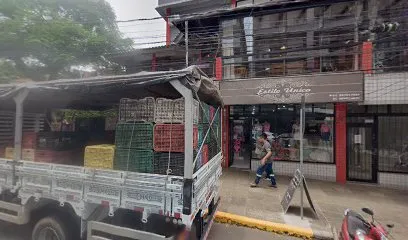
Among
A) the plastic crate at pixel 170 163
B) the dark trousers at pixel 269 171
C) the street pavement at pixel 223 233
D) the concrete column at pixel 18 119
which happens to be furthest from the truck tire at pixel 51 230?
the dark trousers at pixel 269 171

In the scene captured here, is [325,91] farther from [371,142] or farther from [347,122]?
[371,142]

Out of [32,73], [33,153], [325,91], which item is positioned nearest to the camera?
[33,153]

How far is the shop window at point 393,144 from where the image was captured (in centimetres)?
877

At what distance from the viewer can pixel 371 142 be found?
920 centimetres

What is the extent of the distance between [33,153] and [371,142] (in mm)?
10654

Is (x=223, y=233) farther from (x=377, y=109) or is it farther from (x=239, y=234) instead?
(x=377, y=109)

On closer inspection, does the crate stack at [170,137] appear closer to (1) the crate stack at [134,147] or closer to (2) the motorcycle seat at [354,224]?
(1) the crate stack at [134,147]

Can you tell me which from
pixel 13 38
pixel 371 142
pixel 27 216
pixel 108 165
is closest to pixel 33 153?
pixel 27 216

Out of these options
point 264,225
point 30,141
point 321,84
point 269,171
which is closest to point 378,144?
point 321,84

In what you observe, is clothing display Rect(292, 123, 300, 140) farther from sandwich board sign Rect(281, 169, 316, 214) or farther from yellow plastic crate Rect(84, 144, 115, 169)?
yellow plastic crate Rect(84, 144, 115, 169)

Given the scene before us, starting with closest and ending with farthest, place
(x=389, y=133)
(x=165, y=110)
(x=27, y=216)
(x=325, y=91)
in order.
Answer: (x=165, y=110), (x=27, y=216), (x=325, y=91), (x=389, y=133)

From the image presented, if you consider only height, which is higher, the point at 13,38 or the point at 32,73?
the point at 13,38

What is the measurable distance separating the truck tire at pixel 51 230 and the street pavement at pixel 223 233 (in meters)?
0.87

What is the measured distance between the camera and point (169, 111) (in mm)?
3504
